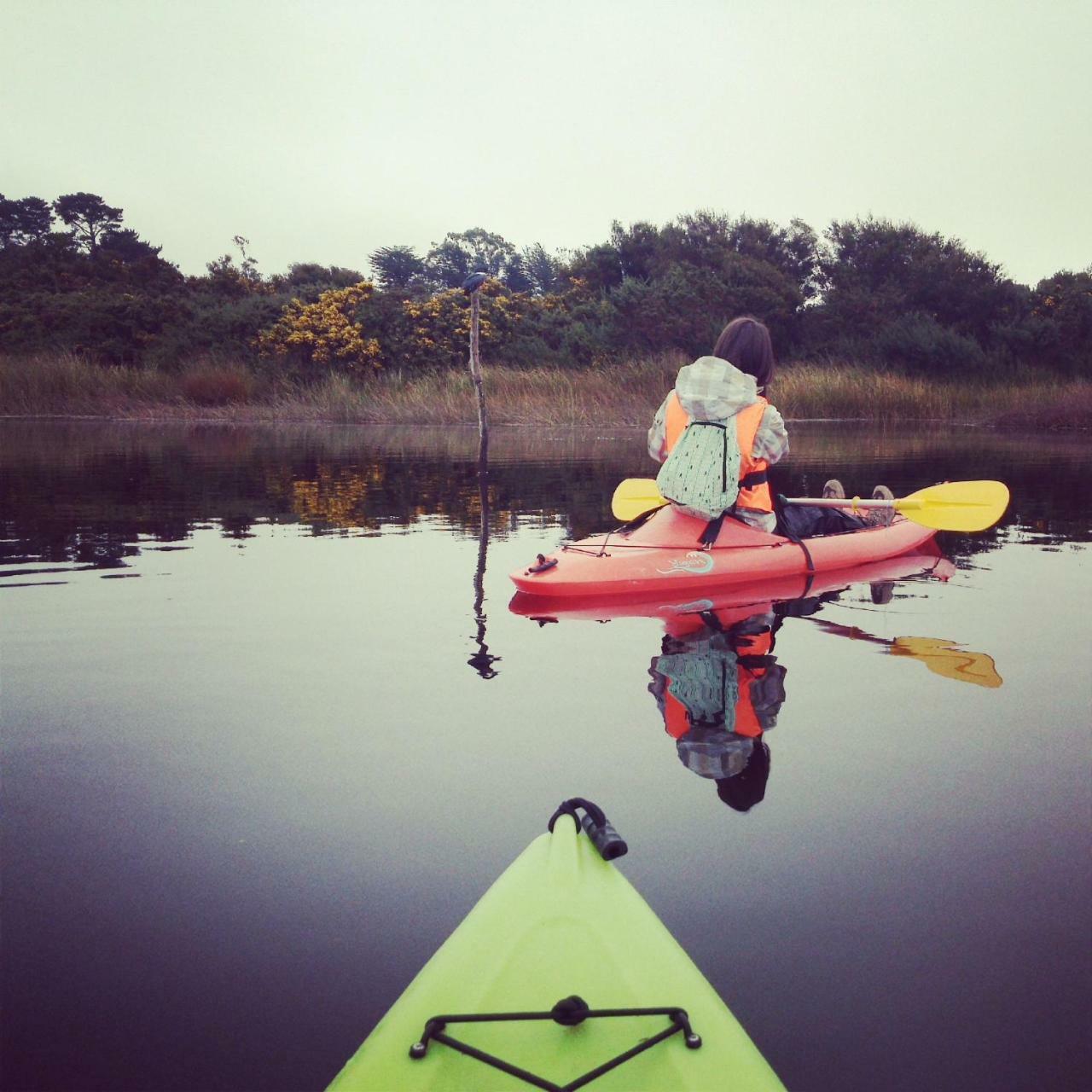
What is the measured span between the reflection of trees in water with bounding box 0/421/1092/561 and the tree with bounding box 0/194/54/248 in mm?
28441

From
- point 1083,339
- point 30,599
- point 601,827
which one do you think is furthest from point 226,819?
point 1083,339

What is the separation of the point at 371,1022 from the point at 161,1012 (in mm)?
380

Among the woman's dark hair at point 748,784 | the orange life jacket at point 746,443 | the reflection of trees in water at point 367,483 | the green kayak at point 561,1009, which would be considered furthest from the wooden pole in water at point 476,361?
the green kayak at point 561,1009

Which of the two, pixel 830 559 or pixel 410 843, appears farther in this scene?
pixel 830 559

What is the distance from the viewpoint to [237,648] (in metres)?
4.41

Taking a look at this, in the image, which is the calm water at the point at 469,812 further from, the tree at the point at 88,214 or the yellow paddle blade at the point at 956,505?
the tree at the point at 88,214

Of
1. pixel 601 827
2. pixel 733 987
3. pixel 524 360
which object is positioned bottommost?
pixel 733 987

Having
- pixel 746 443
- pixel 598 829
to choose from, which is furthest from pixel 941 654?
pixel 598 829

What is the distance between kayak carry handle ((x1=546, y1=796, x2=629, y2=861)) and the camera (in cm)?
186

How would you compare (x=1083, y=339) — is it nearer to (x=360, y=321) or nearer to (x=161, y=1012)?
(x=360, y=321)

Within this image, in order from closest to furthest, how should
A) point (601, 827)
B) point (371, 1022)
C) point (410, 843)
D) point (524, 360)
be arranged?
point (371, 1022) < point (601, 827) < point (410, 843) < point (524, 360)

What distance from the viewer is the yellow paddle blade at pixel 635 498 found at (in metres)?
6.94

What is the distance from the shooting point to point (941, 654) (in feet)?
14.2

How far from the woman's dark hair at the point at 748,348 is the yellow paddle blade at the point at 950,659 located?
1684 mm
